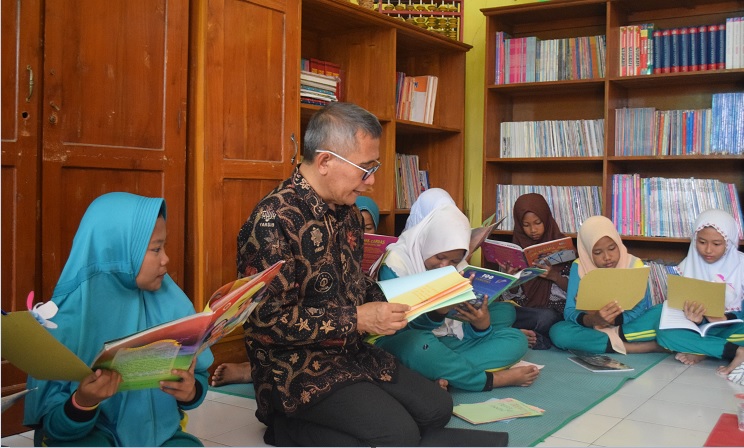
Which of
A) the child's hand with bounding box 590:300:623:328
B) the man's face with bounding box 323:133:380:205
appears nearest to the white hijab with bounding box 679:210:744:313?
the child's hand with bounding box 590:300:623:328

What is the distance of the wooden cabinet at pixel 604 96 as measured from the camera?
4246mm

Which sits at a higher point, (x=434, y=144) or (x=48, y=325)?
(x=434, y=144)

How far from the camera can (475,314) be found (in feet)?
9.18

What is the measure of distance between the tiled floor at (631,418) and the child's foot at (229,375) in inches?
4.3

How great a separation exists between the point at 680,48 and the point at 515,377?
2465mm

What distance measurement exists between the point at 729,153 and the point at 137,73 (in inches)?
129

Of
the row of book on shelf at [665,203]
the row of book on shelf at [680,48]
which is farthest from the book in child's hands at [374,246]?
the row of book on shelf at [680,48]

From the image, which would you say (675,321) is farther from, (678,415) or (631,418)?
(631,418)

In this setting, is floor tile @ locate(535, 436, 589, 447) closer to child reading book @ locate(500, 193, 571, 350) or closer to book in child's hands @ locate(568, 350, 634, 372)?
book in child's hands @ locate(568, 350, 634, 372)

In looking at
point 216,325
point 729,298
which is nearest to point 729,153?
point 729,298

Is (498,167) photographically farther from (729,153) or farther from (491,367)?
(491,367)

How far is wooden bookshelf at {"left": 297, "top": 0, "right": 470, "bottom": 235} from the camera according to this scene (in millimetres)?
4059

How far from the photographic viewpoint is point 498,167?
4871 mm

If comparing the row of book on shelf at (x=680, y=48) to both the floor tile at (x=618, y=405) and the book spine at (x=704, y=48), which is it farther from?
the floor tile at (x=618, y=405)
